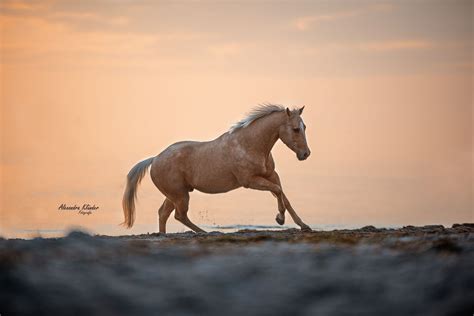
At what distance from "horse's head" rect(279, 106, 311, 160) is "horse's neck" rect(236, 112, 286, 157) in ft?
0.47

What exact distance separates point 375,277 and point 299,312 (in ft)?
3.33

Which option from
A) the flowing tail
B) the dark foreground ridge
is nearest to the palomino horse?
the flowing tail

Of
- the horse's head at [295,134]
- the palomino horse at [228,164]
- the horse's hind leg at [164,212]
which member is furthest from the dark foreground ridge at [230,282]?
the horse's hind leg at [164,212]

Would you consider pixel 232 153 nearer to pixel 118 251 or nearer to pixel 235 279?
pixel 118 251

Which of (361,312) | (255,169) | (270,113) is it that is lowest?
(361,312)

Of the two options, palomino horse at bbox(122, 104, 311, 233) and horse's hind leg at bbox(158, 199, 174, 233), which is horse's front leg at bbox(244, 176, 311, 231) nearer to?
palomino horse at bbox(122, 104, 311, 233)

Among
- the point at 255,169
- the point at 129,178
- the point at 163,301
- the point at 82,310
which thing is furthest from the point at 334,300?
the point at 129,178

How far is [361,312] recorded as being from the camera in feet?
16.7

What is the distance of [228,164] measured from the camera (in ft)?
50.3

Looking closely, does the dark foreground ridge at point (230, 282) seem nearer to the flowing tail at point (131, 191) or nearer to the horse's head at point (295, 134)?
the horse's head at point (295, 134)

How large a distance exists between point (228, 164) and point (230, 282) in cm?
973

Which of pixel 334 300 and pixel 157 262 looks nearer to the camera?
pixel 334 300

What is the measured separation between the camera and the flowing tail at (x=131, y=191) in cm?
1712

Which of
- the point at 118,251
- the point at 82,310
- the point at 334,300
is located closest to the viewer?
the point at 82,310
